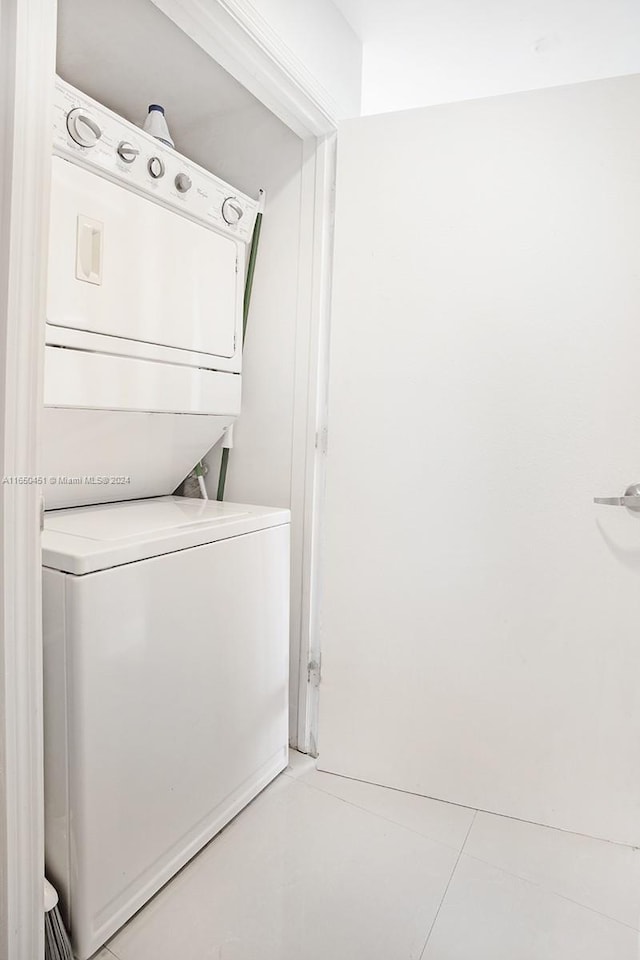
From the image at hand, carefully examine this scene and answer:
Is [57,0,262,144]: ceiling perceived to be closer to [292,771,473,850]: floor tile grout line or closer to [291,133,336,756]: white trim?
[291,133,336,756]: white trim

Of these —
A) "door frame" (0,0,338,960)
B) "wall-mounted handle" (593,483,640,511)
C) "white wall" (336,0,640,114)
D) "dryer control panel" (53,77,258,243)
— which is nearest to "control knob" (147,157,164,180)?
"dryer control panel" (53,77,258,243)

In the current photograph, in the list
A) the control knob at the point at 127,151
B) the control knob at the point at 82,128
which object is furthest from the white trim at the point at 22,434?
the control knob at the point at 127,151

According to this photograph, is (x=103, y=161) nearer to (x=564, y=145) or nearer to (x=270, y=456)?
(x=270, y=456)

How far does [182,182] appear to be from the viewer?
1.70 metres

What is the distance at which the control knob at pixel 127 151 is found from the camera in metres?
1.51

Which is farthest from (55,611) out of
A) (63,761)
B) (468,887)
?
(468,887)

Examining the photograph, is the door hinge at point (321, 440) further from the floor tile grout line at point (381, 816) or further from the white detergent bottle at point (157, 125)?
the floor tile grout line at point (381, 816)

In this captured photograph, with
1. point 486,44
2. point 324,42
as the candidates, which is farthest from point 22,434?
point 486,44

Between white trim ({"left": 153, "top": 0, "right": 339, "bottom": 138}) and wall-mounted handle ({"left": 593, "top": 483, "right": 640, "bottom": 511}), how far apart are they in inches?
53.9

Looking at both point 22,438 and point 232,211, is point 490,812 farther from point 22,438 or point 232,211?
point 232,211

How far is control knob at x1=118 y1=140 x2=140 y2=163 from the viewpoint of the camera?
1.51 metres

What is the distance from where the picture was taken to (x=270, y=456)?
2.12 meters

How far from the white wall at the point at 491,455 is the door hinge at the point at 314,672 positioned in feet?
0.32

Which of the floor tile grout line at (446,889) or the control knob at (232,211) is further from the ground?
the control knob at (232,211)
